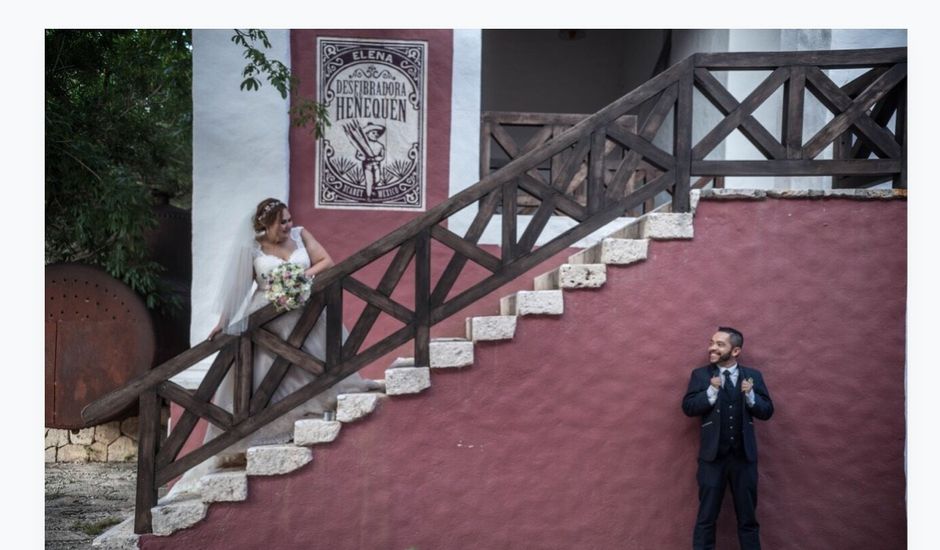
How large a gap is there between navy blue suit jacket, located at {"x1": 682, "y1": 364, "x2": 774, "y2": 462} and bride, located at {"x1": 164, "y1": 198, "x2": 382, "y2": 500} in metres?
1.91

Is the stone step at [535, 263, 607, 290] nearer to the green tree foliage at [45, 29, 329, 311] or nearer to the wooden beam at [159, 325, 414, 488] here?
the wooden beam at [159, 325, 414, 488]

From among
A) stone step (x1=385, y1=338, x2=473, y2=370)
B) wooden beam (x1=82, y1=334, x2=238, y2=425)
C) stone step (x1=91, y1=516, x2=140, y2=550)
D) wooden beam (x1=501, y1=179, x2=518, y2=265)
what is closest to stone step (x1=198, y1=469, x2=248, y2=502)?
stone step (x1=91, y1=516, x2=140, y2=550)

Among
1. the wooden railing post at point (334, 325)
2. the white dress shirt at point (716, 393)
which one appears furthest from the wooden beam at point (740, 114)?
the wooden railing post at point (334, 325)

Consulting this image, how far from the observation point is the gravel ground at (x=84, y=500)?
5520 millimetres

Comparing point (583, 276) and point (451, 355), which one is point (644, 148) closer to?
point (583, 276)

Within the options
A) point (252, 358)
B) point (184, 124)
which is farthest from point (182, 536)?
point (184, 124)

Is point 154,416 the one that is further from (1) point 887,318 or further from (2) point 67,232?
(1) point 887,318

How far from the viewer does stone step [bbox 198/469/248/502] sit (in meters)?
4.31

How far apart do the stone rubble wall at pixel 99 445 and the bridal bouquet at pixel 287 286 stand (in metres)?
4.18

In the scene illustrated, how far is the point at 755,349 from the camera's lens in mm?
4594

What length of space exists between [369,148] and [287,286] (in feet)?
7.57

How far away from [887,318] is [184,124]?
7.58m

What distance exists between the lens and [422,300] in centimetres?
457

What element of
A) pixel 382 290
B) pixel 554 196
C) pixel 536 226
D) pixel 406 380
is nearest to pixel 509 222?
pixel 536 226
